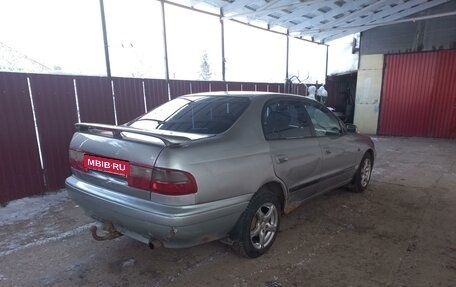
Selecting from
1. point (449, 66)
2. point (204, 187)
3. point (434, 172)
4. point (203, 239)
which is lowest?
point (434, 172)

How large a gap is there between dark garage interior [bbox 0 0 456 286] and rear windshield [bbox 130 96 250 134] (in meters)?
1.23

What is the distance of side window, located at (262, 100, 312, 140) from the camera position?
2972 mm

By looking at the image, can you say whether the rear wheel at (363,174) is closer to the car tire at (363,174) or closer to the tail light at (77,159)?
the car tire at (363,174)

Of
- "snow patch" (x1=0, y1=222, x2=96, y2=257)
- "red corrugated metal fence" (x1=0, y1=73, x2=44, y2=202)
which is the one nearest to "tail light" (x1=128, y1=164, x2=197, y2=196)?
"snow patch" (x1=0, y1=222, x2=96, y2=257)

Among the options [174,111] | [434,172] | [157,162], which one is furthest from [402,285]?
[434,172]

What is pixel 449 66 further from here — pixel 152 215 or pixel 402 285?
pixel 152 215

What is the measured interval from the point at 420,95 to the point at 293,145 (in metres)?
9.63

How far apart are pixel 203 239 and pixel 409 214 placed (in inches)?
117

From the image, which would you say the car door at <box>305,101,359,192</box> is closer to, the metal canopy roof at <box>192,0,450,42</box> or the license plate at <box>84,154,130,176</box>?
the license plate at <box>84,154,130,176</box>

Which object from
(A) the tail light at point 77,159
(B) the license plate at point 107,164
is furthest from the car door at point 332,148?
(A) the tail light at point 77,159

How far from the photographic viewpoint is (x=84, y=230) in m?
3.51

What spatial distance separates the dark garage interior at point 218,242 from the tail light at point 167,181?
882 mm

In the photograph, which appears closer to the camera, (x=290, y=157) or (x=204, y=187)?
(x=204, y=187)

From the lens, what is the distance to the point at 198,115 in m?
3.04
